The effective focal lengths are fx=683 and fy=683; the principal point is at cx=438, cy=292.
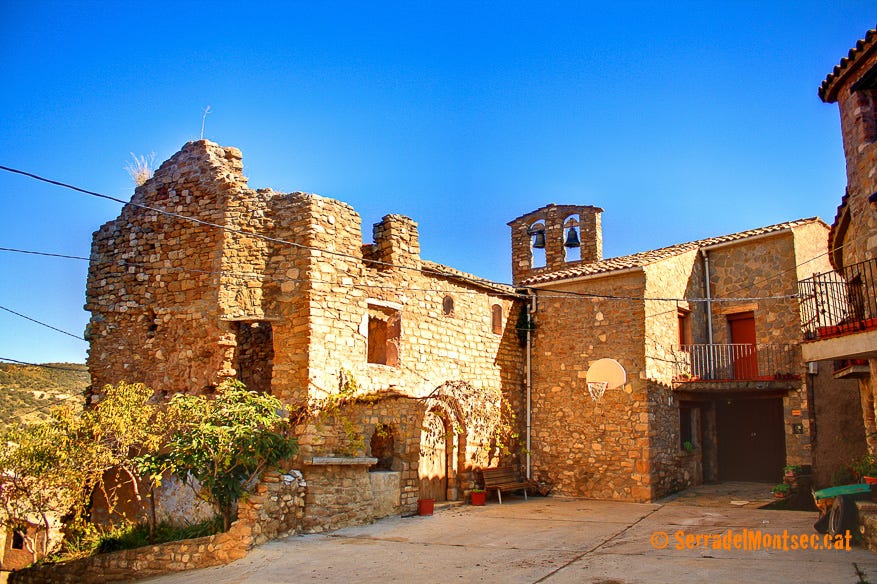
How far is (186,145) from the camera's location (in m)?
14.6

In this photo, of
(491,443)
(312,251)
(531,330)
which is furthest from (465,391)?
(312,251)

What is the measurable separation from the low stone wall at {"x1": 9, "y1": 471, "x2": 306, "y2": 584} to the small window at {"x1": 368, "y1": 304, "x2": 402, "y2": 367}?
3654mm

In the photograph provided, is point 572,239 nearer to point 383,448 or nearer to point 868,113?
point 383,448

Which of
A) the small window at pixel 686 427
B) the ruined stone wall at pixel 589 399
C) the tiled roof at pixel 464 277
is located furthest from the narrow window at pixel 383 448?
the small window at pixel 686 427

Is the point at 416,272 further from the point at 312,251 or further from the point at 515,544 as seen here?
the point at 515,544

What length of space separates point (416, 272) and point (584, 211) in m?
7.61

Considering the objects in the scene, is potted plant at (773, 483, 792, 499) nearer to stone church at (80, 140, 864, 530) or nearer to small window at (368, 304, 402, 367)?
stone church at (80, 140, 864, 530)

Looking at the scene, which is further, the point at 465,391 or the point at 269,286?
the point at 465,391

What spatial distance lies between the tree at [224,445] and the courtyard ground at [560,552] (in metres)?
1.12

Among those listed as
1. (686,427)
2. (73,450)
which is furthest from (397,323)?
(686,427)

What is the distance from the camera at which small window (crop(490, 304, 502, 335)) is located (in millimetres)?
17516

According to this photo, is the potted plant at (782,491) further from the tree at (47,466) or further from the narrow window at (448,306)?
the tree at (47,466)

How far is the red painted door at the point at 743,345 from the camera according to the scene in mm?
17047

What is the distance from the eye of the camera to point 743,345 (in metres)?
17.0
